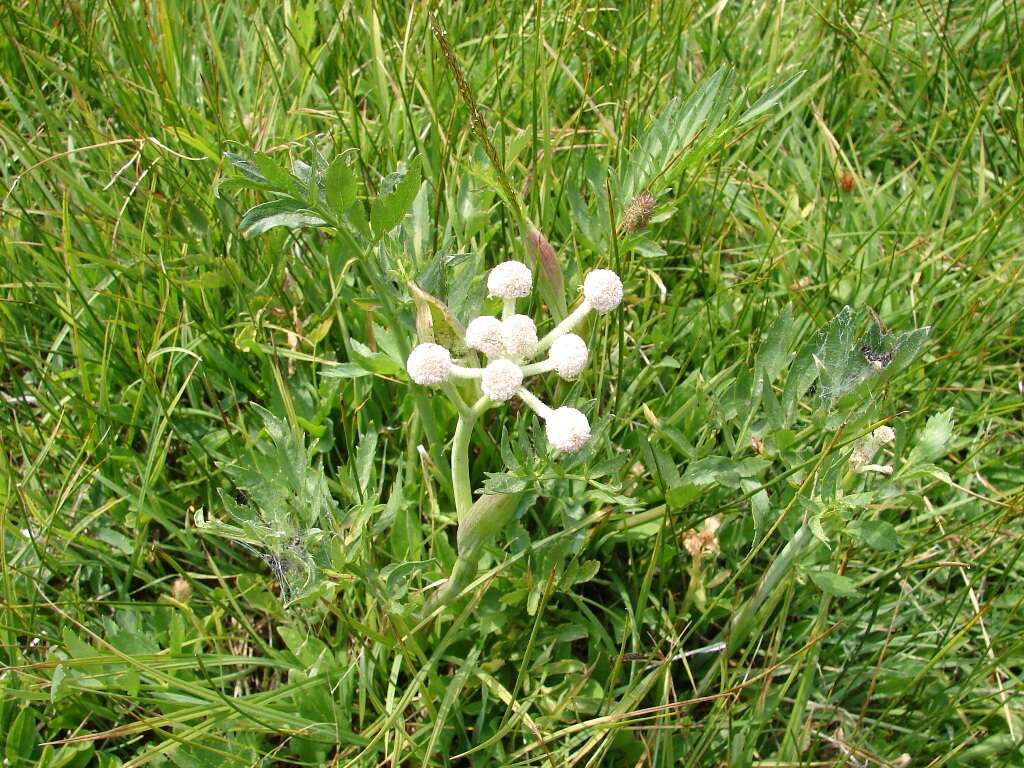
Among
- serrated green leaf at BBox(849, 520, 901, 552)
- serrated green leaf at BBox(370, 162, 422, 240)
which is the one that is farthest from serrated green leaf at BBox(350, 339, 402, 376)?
serrated green leaf at BBox(849, 520, 901, 552)

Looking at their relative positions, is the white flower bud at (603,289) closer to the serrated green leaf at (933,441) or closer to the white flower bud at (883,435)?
the white flower bud at (883,435)

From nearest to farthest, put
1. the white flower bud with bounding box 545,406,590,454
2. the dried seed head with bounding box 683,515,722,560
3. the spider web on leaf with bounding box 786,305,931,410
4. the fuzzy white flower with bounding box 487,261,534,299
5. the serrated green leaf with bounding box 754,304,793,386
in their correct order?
1. the white flower bud with bounding box 545,406,590,454
2. the fuzzy white flower with bounding box 487,261,534,299
3. the spider web on leaf with bounding box 786,305,931,410
4. the serrated green leaf with bounding box 754,304,793,386
5. the dried seed head with bounding box 683,515,722,560

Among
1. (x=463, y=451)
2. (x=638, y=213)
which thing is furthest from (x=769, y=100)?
(x=463, y=451)

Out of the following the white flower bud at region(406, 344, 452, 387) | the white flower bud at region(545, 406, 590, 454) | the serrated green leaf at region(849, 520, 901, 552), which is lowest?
the serrated green leaf at region(849, 520, 901, 552)

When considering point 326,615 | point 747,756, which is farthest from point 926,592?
point 326,615

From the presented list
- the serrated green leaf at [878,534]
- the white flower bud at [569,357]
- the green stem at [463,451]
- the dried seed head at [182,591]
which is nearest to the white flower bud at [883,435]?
the serrated green leaf at [878,534]

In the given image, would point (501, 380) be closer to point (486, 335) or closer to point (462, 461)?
point (486, 335)

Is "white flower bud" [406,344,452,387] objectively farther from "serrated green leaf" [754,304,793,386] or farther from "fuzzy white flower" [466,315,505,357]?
"serrated green leaf" [754,304,793,386]

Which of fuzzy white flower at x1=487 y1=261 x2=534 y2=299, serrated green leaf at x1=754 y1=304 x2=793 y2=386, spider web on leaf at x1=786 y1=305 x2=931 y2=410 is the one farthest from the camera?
serrated green leaf at x1=754 y1=304 x2=793 y2=386
